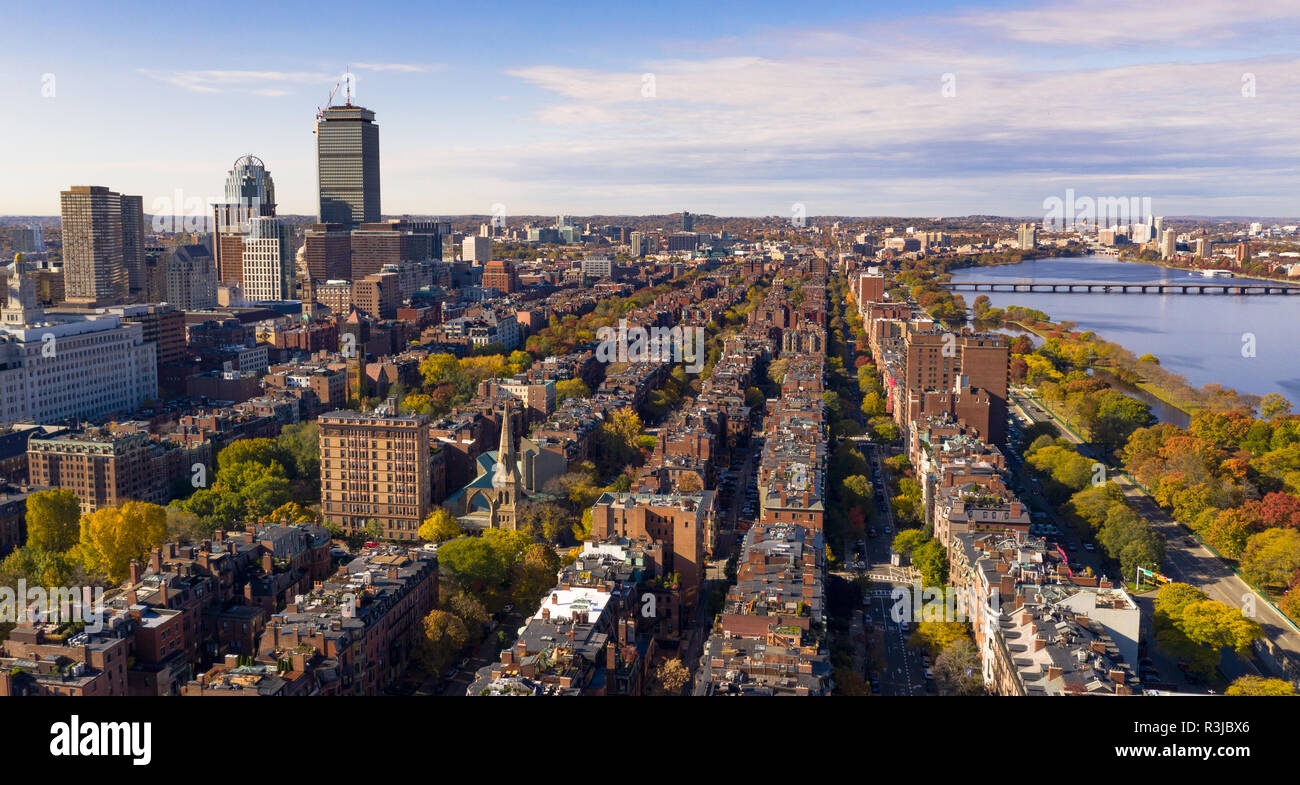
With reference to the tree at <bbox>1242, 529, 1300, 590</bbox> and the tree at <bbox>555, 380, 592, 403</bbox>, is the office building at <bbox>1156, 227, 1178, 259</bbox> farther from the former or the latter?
the tree at <bbox>1242, 529, 1300, 590</bbox>

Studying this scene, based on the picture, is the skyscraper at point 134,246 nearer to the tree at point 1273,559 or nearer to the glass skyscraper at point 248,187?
the glass skyscraper at point 248,187

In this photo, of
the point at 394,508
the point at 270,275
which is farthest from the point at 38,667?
the point at 270,275

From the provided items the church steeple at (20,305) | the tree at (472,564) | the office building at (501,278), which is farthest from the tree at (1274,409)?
the office building at (501,278)

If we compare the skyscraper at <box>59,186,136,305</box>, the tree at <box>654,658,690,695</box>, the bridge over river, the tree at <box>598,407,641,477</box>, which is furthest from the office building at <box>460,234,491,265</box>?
the tree at <box>654,658,690,695</box>

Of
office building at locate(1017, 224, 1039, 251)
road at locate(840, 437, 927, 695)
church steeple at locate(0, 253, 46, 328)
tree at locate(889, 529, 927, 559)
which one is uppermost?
office building at locate(1017, 224, 1039, 251)
